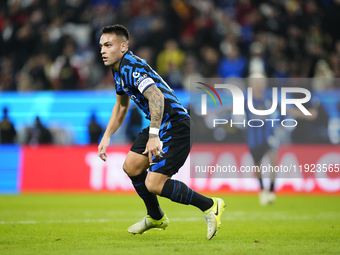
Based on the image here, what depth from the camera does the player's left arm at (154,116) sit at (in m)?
4.61

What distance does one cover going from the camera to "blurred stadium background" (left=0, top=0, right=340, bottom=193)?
38.6 ft

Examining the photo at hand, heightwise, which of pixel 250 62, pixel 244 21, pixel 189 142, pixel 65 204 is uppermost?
pixel 244 21

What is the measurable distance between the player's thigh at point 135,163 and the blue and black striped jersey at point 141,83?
426 millimetres

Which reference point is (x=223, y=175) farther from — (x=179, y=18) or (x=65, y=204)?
(x=179, y=18)

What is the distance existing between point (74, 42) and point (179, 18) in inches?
128

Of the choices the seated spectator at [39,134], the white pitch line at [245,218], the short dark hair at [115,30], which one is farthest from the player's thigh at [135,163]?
the seated spectator at [39,134]

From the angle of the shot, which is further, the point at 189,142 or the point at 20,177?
the point at 20,177

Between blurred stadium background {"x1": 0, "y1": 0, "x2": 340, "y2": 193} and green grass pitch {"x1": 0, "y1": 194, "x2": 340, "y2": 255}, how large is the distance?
1.59 metres

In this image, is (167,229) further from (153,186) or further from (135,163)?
(153,186)

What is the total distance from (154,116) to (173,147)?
43 cm

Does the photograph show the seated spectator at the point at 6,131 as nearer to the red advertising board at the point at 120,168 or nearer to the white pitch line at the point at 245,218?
the red advertising board at the point at 120,168

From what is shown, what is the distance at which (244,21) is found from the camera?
15.3 m

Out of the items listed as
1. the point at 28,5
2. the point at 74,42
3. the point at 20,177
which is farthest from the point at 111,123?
the point at 28,5

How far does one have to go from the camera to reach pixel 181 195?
16.0 ft
